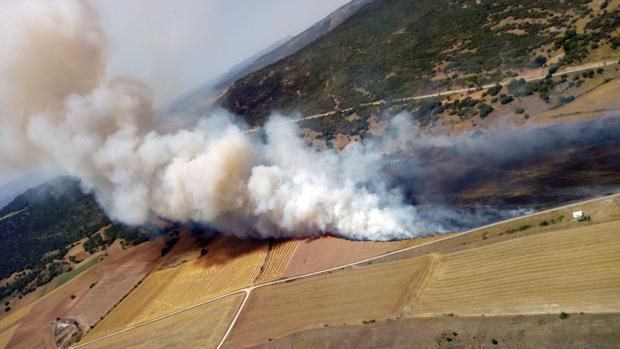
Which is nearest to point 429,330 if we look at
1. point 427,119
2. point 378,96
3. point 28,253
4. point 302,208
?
point 302,208

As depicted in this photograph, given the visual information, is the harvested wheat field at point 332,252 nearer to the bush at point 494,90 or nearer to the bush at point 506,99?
the bush at point 506,99

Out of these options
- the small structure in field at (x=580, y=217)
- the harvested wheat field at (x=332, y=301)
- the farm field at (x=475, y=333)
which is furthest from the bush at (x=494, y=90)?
the farm field at (x=475, y=333)

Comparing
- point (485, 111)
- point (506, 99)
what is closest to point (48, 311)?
point (485, 111)

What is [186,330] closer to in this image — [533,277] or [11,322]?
[533,277]

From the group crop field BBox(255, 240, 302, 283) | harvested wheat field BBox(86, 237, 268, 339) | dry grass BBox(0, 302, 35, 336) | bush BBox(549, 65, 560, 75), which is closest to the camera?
crop field BBox(255, 240, 302, 283)

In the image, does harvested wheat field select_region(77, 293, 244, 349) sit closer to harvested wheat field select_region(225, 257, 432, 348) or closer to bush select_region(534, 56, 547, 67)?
harvested wheat field select_region(225, 257, 432, 348)

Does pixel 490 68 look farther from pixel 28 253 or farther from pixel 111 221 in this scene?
pixel 28 253

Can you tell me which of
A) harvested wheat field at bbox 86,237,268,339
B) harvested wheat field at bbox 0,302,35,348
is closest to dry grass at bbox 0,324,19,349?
harvested wheat field at bbox 0,302,35,348
